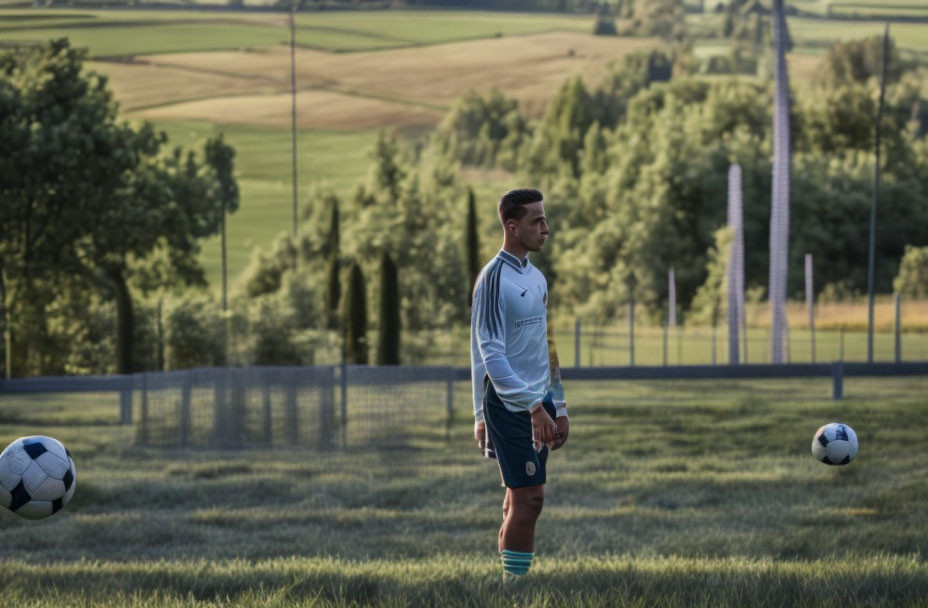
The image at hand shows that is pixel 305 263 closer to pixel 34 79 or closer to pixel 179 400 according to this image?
pixel 34 79

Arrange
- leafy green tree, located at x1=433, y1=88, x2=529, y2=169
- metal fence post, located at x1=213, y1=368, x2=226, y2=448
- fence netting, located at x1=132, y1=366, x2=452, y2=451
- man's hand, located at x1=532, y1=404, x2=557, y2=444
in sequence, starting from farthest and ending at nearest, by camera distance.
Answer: leafy green tree, located at x1=433, y1=88, x2=529, y2=169
metal fence post, located at x1=213, y1=368, x2=226, y2=448
fence netting, located at x1=132, y1=366, x2=452, y2=451
man's hand, located at x1=532, y1=404, x2=557, y2=444

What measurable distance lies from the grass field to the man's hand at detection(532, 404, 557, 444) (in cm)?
81

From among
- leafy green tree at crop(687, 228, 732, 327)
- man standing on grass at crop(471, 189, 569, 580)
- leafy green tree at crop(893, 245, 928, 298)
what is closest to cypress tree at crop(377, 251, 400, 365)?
leafy green tree at crop(687, 228, 732, 327)

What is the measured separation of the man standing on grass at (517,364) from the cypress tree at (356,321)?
1005 inches

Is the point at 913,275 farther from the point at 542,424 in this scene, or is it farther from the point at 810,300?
the point at 542,424

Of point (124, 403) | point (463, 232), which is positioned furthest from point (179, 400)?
point (463, 232)

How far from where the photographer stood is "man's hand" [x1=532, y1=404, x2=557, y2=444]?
6.94 meters

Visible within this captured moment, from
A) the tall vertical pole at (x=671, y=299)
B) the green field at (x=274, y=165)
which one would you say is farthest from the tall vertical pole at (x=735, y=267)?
the green field at (x=274, y=165)

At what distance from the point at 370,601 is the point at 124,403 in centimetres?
1670

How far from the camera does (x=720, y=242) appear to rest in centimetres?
4300

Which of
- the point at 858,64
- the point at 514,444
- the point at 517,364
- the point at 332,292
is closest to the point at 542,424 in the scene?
the point at 514,444

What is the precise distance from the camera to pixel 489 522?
13008 mm

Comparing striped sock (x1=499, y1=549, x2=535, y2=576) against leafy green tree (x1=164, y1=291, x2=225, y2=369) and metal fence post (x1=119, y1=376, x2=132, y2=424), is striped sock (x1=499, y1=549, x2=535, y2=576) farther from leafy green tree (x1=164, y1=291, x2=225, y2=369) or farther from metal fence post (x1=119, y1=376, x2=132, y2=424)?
leafy green tree (x1=164, y1=291, x2=225, y2=369)

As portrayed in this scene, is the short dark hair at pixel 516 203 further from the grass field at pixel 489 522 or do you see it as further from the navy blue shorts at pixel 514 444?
the grass field at pixel 489 522
